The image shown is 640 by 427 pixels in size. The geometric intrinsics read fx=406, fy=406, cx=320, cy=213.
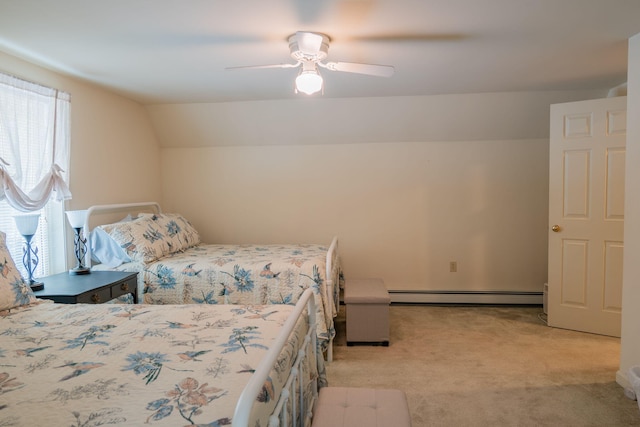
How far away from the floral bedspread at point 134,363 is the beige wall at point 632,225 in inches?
80.6

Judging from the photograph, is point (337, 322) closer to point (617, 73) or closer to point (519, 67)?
point (519, 67)

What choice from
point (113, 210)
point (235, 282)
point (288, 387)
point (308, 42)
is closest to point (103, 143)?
point (113, 210)

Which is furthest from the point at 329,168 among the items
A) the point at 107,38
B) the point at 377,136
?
the point at 107,38

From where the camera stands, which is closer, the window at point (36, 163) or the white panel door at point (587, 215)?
the window at point (36, 163)

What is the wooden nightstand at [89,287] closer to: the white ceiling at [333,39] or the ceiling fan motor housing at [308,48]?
the white ceiling at [333,39]

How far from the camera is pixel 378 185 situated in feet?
14.8

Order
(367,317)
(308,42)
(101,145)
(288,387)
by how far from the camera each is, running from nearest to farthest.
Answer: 1. (288,387)
2. (308,42)
3. (367,317)
4. (101,145)

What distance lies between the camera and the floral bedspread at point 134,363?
112cm

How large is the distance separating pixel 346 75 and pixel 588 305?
2.83m

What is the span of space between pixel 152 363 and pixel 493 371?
7.67 feet

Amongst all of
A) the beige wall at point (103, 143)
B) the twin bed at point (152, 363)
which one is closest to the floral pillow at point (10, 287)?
the twin bed at point (152, 363)

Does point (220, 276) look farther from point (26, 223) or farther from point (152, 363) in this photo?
point (152, 363)

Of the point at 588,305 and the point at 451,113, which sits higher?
the point at 451,113

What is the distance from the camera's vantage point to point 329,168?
4.56 meters
